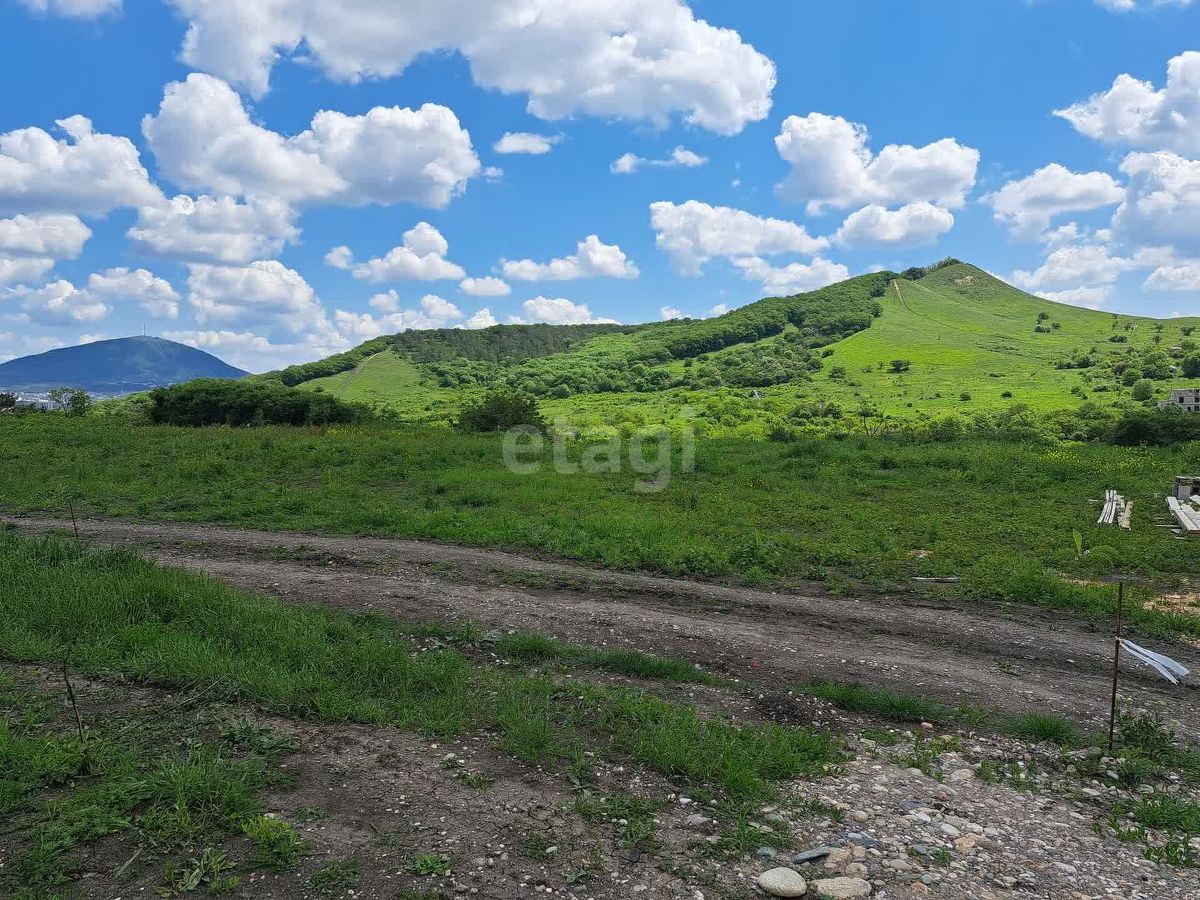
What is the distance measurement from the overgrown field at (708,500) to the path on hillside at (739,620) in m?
1.17

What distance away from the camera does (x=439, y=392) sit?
110m

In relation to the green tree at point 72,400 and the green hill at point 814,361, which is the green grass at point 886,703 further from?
the green tree at point 72,400

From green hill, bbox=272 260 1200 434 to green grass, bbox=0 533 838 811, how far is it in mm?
40368

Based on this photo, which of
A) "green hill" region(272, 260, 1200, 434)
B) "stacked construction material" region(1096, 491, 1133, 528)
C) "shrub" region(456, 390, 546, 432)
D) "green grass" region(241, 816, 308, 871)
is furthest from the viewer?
"green hill" region(272, 260, 1200, 434)

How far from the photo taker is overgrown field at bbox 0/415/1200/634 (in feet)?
42.9

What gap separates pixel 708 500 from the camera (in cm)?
1889

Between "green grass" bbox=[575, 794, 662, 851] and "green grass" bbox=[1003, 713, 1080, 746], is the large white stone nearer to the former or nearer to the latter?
"green grass" bbox=[575, 794, 662, 851]

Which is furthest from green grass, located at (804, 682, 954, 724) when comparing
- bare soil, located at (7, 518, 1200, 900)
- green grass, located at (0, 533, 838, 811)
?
green grass, located at (0, 533, 838, 811)

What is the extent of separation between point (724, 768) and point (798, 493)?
15393 millimetres

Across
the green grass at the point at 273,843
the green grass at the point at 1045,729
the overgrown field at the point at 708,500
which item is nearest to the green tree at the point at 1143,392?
the overgrown field at the point at 708,500

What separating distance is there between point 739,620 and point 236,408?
109 feet

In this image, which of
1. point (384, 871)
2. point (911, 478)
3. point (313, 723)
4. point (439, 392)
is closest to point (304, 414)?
point (911, 478)

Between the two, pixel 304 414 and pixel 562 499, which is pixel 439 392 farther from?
pixel 562 499

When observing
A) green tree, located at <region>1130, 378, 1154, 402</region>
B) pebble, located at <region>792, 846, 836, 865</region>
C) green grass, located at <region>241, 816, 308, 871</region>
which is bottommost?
pebble, located at <region>792, 846, 836, 865</region>
